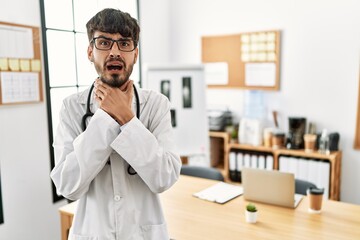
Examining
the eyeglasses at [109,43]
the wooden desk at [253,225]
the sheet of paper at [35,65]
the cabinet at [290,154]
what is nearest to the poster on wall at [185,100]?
the cabinet at [290,154]

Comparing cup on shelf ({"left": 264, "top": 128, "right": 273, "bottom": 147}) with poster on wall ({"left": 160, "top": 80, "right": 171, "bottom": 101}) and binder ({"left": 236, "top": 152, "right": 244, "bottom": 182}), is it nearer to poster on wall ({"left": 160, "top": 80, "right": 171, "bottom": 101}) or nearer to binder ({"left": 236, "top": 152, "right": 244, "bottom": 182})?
binder ({"left": 236, "top": 152, "right": 244, "bottom": 182})

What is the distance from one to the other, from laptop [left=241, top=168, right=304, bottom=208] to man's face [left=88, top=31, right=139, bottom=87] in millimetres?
1157

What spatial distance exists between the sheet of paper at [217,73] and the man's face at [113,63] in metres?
2.86

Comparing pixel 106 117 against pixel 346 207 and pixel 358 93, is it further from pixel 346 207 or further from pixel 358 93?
pixel 358 93

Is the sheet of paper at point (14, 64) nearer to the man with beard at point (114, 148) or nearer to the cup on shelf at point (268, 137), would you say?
the man with beard at point (114, 148)

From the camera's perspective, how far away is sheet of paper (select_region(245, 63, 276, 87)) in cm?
362

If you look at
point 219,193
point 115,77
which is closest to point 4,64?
point 115,77

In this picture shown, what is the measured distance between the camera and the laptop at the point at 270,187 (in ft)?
6.35

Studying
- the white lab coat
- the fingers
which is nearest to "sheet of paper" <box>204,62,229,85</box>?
the white lab coat

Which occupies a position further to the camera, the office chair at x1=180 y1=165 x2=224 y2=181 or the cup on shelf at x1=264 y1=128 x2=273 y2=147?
the cup on shelf at x1=264 y1=128 x2=273 y2=147

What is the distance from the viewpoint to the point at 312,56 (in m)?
3.39

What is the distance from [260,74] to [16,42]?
7.90ft

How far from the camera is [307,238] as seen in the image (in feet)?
5.32

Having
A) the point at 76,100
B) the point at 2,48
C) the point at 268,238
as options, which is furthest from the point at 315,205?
the point at 2,48
